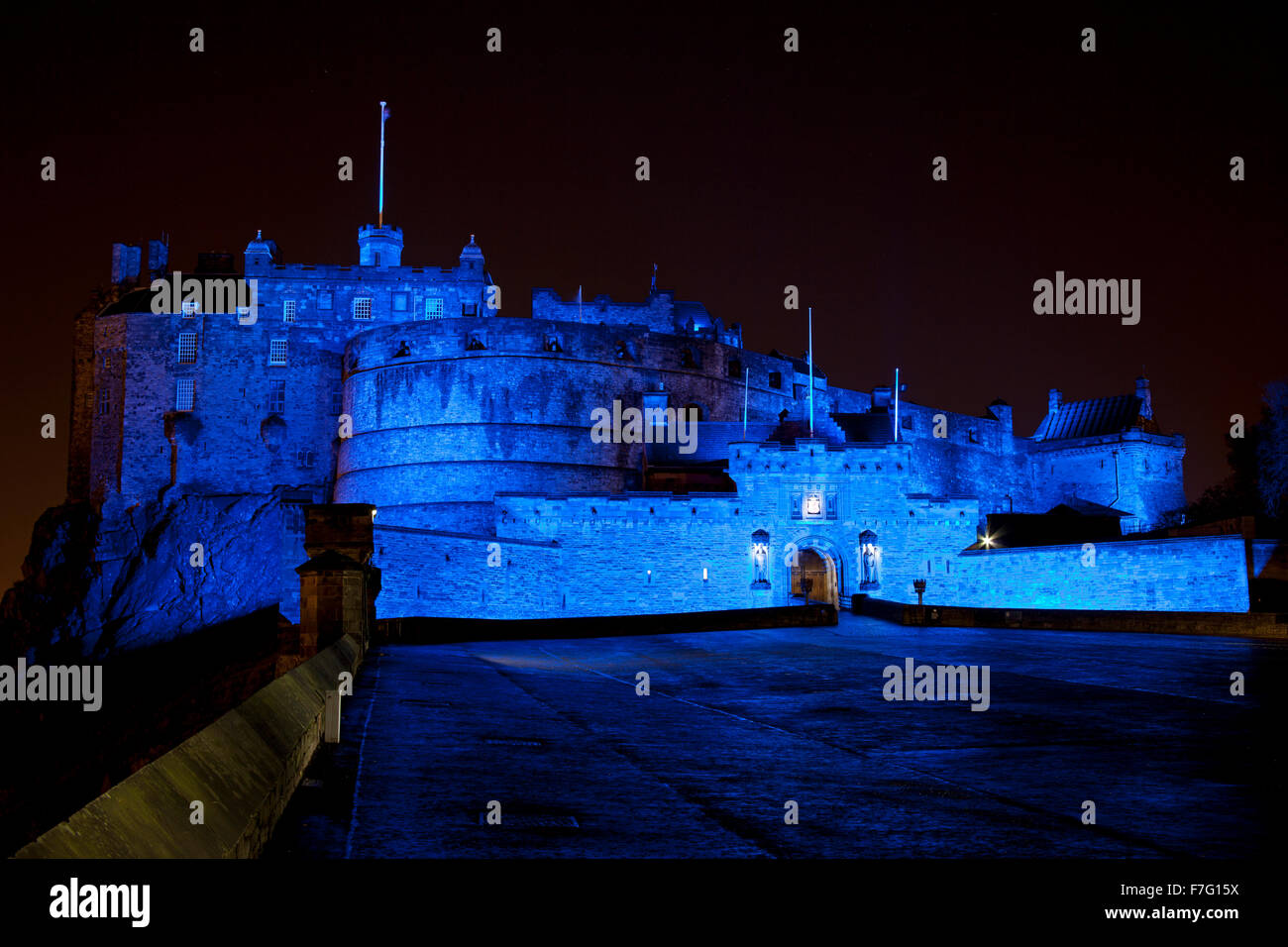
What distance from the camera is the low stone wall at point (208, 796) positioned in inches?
102

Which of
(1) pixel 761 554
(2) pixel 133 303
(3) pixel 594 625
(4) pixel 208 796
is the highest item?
(2) pixel 133 303

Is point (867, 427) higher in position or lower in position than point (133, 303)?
lower

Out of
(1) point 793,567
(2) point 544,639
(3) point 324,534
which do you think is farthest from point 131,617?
(3) point 324,534

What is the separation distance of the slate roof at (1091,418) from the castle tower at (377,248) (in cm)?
3177

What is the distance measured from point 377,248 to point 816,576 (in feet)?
88.5

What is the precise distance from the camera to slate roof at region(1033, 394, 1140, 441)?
5138cm

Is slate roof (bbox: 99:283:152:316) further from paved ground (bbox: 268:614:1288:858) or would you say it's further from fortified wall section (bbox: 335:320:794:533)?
paved ground (bbox: 268:614:1288:858)

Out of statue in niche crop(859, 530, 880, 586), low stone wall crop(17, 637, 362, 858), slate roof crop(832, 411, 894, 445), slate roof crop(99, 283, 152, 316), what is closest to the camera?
low stone wall crop(17, 637, 362, 858)

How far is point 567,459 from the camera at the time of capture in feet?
138

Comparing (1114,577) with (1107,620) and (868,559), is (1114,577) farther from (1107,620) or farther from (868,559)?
(1107,620)

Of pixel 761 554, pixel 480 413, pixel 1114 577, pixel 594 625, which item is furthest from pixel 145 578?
pixel 1114 577

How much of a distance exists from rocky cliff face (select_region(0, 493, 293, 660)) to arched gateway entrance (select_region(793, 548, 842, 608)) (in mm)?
19011

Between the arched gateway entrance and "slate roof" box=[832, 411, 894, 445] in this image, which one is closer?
the arched gateway entrance

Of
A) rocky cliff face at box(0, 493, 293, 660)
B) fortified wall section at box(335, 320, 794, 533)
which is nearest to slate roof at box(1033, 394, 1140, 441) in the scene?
fortified wall section at box(335, 320, 794, 533)
